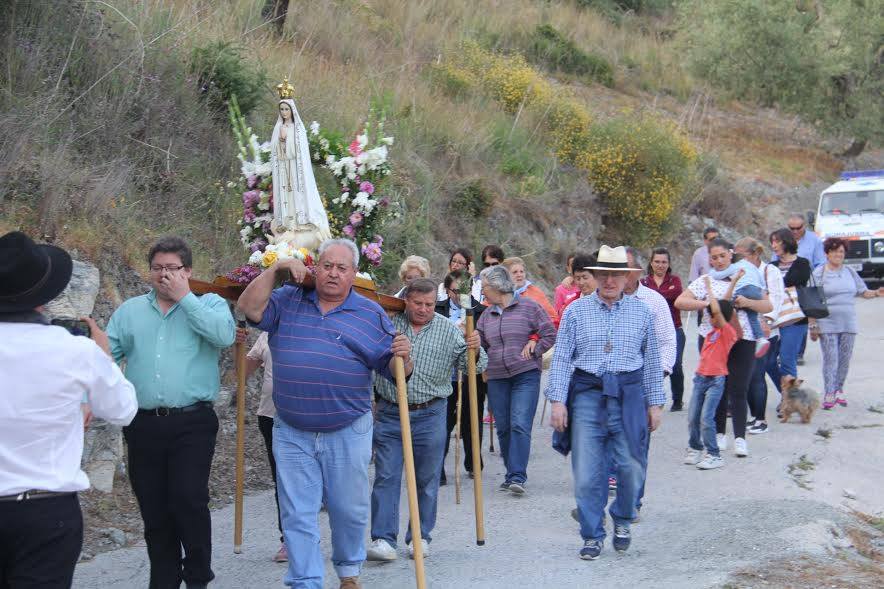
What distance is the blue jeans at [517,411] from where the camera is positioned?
9492 mm

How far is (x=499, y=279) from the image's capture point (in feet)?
30.9

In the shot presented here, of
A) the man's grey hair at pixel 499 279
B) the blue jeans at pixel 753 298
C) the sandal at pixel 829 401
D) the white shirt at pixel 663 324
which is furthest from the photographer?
the sandal at pixel 829 401

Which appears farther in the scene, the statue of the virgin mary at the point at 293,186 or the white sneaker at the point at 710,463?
the white sneaker at the point at 710,463

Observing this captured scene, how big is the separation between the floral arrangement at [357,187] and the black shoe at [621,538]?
3606 millimetres

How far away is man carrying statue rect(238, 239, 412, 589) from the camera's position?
6.07m

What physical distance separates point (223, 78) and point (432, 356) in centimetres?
767

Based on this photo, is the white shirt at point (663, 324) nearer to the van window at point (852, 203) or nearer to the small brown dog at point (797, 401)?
the small brown dog at point (797, 401)

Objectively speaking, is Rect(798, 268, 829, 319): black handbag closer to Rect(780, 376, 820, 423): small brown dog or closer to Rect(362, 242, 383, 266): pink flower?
Rect(780, 376, 820, 423): small brown dog

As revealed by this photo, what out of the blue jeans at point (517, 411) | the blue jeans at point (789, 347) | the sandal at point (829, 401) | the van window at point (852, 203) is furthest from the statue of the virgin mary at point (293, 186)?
the van window at point (852, 203)

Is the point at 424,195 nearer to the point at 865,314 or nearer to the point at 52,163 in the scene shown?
the point at 52,163

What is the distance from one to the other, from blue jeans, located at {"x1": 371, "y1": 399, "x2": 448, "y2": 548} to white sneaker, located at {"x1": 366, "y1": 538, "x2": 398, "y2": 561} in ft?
0.18

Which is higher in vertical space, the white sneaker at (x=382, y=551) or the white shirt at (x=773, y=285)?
the white shirt at (x=773, y=285)

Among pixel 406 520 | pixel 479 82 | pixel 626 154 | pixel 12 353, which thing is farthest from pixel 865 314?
pixel 12 353

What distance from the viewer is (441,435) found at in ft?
25.3
